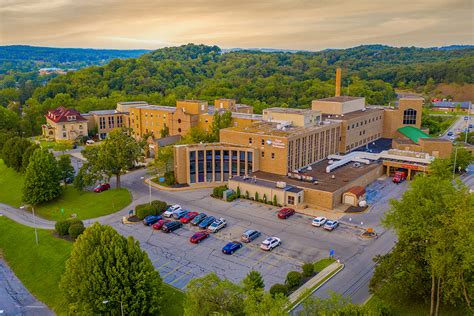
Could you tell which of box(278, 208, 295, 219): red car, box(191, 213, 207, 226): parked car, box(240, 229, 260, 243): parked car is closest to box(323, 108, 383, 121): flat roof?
box(278, 208, 295, 219): red car

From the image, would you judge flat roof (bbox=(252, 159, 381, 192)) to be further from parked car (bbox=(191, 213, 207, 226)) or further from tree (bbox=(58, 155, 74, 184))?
tree (bbox=(58, 155, 74, 184))

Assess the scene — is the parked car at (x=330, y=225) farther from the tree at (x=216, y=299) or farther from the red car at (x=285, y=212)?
the tree at (x=216, y=299)

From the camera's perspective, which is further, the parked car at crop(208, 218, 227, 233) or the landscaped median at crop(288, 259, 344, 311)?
the parked car at crop(208, 218, 227, 233)

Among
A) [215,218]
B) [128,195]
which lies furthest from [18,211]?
[215,218]

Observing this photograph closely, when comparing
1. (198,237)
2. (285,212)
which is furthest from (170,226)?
(285,212)

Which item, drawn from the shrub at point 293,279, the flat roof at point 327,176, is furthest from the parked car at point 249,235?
the flat roof at point 327,176

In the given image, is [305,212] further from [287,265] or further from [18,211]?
[18,211]
